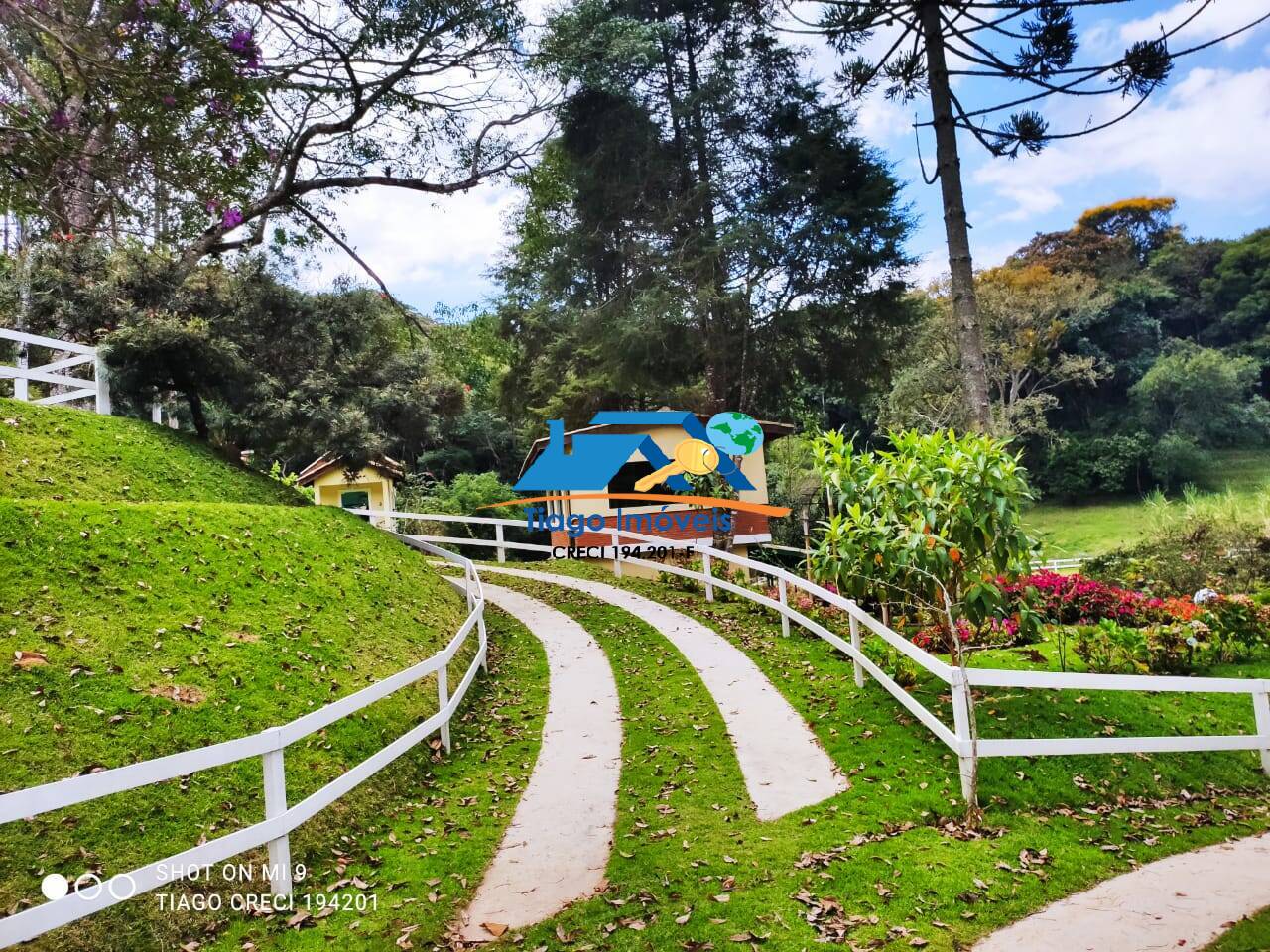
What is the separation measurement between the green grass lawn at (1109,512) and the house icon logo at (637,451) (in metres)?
20.7

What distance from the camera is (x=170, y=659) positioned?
5.97 metres

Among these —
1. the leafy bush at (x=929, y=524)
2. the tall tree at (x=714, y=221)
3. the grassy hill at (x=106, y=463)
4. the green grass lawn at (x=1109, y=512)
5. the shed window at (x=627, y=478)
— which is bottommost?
the green grass lawn at (x=1109, y=512)

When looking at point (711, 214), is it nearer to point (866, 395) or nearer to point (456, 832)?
point (866, 395)

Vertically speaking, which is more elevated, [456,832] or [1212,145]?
[1212,145]

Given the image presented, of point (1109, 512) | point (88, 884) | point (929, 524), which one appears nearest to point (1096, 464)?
point (1109, 512)

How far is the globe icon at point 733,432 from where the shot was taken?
769 inches

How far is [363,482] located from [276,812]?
20.6 metres

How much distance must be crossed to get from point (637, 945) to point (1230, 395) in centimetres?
4657

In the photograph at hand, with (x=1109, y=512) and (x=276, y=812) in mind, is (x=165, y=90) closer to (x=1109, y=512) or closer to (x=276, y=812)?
(x=276, y=812)

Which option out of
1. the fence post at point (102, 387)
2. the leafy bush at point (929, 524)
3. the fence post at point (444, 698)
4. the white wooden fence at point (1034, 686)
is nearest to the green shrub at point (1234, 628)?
the white wooden fence at point (1034, 686)

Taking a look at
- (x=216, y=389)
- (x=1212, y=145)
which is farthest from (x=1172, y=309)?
(x=216, y=389)

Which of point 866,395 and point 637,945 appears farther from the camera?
point 866,395

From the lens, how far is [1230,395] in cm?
3716

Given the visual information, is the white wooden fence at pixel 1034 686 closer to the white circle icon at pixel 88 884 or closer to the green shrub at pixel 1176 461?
the white circle icon at pixel 88 884
